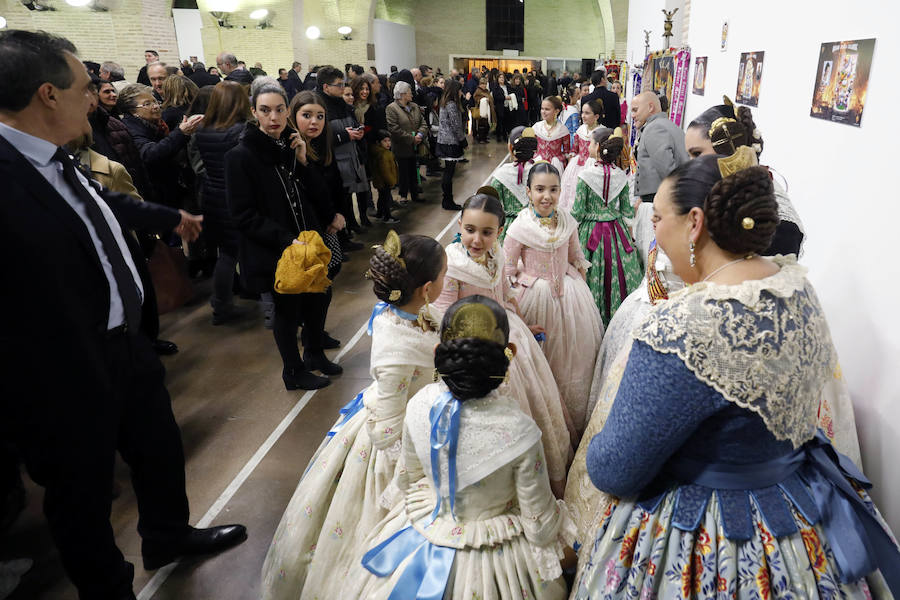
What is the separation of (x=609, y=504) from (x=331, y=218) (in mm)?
2792

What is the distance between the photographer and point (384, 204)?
7.67 m

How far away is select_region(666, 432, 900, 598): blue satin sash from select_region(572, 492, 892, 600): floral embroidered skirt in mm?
37

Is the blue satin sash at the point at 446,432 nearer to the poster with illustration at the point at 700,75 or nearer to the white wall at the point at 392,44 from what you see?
the poster with illustration at the point at 700,75

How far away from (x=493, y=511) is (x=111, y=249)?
1479 millimetres

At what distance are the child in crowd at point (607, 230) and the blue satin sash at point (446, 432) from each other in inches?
98.3

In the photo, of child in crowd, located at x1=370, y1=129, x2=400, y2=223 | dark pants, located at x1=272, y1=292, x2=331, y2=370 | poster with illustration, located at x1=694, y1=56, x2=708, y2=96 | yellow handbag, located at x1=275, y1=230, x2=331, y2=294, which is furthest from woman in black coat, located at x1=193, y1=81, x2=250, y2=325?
poster with illustration, located at x1=694, y1=56, x2=708, y2=96

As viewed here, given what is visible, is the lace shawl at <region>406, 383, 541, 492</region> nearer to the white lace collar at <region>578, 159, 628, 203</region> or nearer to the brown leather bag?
the white lace collar at <region>578, 159, 628, 203</region>

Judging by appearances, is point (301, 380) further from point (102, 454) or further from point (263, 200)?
point (102, 454)

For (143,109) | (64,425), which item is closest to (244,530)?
(64,425)

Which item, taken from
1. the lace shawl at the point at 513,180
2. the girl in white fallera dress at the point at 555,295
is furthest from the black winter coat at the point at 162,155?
the girl in white fallera dress at the point at 555,295

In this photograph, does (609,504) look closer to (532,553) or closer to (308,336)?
(532,553)

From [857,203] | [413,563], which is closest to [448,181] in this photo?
[857,203]

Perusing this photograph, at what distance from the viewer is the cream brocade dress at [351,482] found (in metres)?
1.88

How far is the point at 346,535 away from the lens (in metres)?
2.03
